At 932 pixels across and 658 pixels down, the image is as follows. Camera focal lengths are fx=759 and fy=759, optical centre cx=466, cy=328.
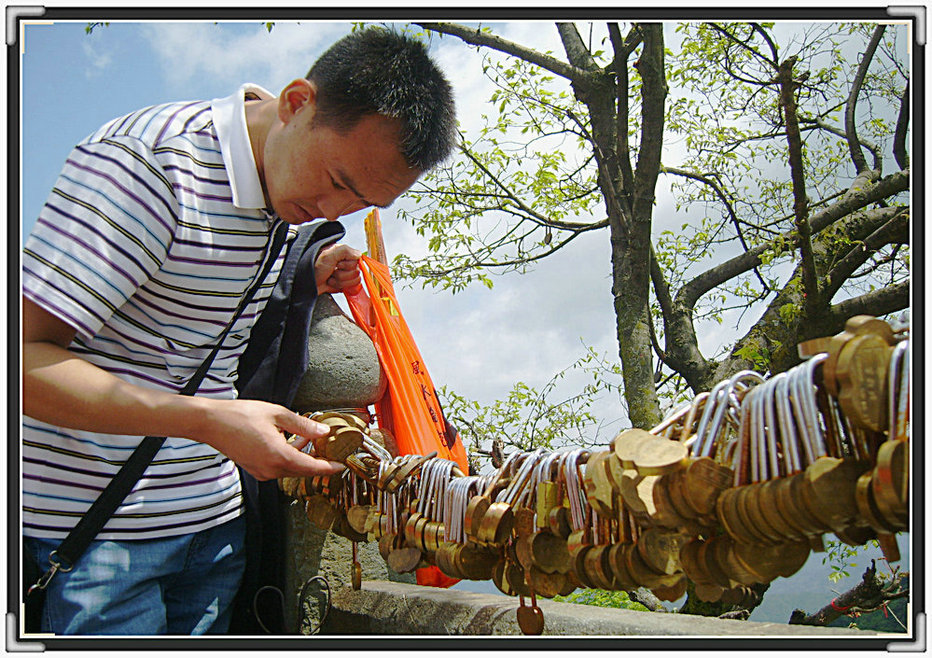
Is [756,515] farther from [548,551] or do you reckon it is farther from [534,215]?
[534,215]

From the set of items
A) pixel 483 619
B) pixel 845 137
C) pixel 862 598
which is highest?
pixel 845 137

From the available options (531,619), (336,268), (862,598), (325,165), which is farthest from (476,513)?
(862,598)

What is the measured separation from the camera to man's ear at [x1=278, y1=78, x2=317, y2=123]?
3.76ft

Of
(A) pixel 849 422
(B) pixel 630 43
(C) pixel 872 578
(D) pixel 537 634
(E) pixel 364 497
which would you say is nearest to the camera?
(A) pixel 849 422

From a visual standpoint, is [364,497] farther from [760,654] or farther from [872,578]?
[872,578]

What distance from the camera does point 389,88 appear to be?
3.65ft

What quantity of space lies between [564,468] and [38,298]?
0.69m

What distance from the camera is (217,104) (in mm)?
1210

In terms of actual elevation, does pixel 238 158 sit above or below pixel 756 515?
above

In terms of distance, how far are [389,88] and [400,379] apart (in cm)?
65

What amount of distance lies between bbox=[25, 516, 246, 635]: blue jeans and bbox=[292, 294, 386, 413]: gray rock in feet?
0.96

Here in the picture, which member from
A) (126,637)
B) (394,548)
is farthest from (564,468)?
(126,637)

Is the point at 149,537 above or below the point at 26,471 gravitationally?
below

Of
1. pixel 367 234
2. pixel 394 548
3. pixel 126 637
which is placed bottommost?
pixel 126 637
